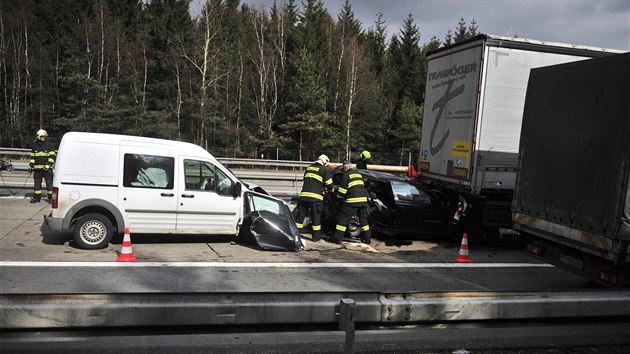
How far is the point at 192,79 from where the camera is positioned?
1458 inches

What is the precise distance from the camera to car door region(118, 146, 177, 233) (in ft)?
27.2

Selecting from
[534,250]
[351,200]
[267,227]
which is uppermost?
[351,200]

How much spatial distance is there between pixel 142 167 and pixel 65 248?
1.85 metres

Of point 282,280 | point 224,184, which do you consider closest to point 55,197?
point 224,184

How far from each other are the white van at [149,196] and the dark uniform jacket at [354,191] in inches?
52.4

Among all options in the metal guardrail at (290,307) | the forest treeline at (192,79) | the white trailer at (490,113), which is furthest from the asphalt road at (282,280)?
the forest treeline at (192,79)

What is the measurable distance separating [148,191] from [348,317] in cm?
625

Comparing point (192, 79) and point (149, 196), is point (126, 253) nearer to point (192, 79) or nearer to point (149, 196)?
point (149, 196)

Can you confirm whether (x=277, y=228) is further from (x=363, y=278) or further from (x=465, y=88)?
(x=465, y=88)

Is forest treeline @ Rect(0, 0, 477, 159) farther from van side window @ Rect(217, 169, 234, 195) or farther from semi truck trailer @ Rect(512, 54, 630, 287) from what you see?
semi truck trailer @ Rect(512, 54, 630, 287)

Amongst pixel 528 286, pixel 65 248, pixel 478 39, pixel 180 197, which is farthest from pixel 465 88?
pixel 65 248

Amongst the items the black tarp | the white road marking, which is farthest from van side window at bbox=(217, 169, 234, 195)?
the black tarp

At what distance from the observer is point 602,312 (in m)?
3.51

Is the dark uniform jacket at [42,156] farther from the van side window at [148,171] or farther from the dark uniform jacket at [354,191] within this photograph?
the dark uniform jacket at [354,191]
